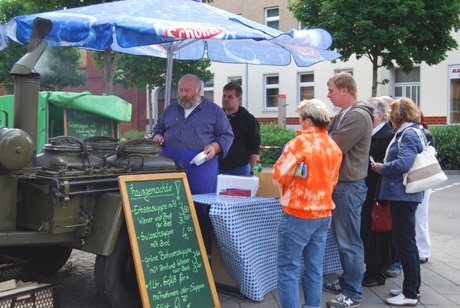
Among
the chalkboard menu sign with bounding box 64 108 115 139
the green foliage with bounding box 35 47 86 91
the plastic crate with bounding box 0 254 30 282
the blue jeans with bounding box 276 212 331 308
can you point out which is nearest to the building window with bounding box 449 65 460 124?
the green foliage with bounding box 35 47 86 91

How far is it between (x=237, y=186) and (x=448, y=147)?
44.5ft

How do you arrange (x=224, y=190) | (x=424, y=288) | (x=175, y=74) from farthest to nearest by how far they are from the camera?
1. (x=175, y=74)
2. (x=424, y=288)
3. (x=224, y=190)

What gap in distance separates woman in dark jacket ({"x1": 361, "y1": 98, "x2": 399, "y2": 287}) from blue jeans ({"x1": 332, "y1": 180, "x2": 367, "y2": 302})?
59cm

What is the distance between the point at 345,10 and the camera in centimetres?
1542

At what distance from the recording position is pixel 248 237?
13.2ft

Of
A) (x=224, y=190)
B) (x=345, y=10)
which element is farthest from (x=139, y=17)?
(x=345, y=10)

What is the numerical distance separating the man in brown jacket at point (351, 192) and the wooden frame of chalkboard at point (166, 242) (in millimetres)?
1107

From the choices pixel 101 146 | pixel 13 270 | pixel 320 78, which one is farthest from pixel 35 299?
pixel 320 78

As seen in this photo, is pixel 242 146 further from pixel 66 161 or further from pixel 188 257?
pixel 66 161

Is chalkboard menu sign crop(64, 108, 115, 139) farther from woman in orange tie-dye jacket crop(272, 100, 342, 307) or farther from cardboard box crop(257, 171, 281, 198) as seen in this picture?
woman in orange tie-dye jacket crop(272, 100, 342, 307)

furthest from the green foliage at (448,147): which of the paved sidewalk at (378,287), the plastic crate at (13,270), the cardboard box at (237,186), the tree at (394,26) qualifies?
the plastic crate at (13,270)

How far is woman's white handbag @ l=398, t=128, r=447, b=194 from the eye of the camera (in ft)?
13.1

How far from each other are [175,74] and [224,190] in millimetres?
18660

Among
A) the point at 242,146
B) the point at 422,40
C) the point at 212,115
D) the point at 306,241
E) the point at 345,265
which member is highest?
the point at 422,40
